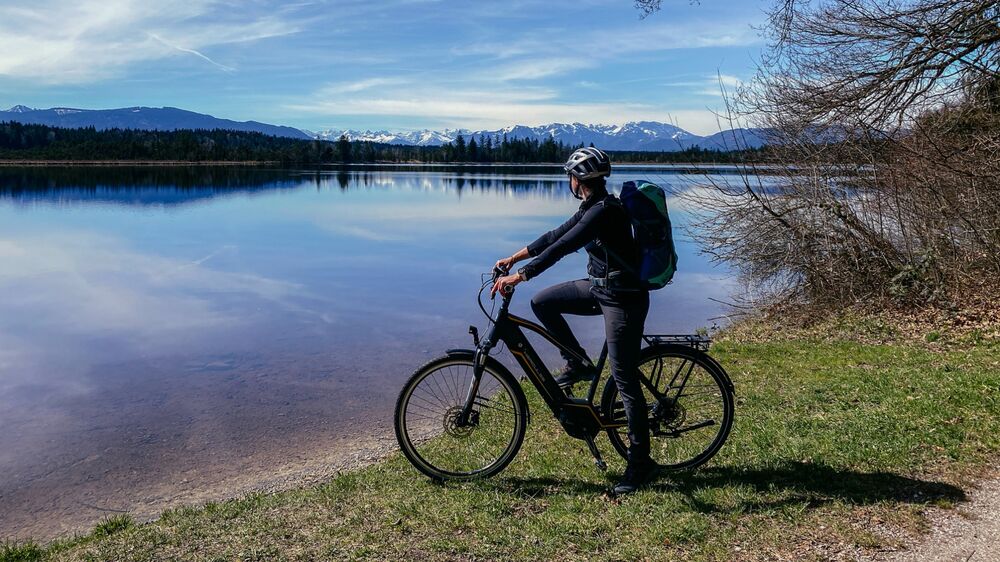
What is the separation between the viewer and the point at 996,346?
1077 centimetres

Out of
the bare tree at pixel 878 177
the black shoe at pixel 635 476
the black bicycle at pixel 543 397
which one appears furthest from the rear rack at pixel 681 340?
the bare tree at pixel 878 177

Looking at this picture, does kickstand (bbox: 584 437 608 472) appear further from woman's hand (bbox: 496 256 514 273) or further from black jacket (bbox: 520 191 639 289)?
woman's hand (bbox: 496 256 514 273)

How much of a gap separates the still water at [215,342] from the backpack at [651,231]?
505 centimetres

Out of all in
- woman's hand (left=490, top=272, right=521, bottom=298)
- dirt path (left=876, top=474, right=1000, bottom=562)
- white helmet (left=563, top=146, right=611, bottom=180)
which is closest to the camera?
dirt path (left=876, top=474, right=1000, bottom=562)

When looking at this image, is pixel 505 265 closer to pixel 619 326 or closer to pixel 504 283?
pixel 504 283

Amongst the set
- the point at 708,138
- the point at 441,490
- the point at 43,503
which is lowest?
the point at 43,503

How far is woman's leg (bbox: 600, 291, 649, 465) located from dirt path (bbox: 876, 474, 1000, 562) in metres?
1.75

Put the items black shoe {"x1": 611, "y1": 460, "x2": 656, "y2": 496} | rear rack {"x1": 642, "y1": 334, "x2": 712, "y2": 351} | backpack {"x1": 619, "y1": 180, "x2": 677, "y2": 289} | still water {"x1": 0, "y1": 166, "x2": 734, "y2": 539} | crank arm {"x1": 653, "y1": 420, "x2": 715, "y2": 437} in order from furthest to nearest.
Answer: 1. still water {"x1": 0, "y1": 166, "x2": 734, "y2": 539}
2. crank arm {"x1": 653, "y1": 420, "x2": 715, "y2": 437}
3. rear rack {"x1": 642, "y1": 334, "x2": 712, "y2": 351}
4. black shoe {"x1": 611, "y1": 460, "x2": 656, "y2": 496}
5. backpack {"x1": 619, "y1": 180, "x2": 677, "y2": 289}

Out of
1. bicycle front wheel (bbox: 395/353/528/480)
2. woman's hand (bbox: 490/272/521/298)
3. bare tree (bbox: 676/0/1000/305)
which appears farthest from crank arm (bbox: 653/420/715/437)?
bare tree (bbox: 676/0/1000/305)

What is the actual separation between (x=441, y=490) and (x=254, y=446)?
4.89m

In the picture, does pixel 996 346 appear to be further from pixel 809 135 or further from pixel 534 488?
pixel 534 488

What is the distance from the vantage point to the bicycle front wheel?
18.4ft

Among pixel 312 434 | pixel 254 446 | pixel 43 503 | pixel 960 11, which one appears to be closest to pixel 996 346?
pixel 960 11

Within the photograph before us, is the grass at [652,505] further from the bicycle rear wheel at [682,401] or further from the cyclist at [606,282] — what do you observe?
the cyclist at [606,282]
